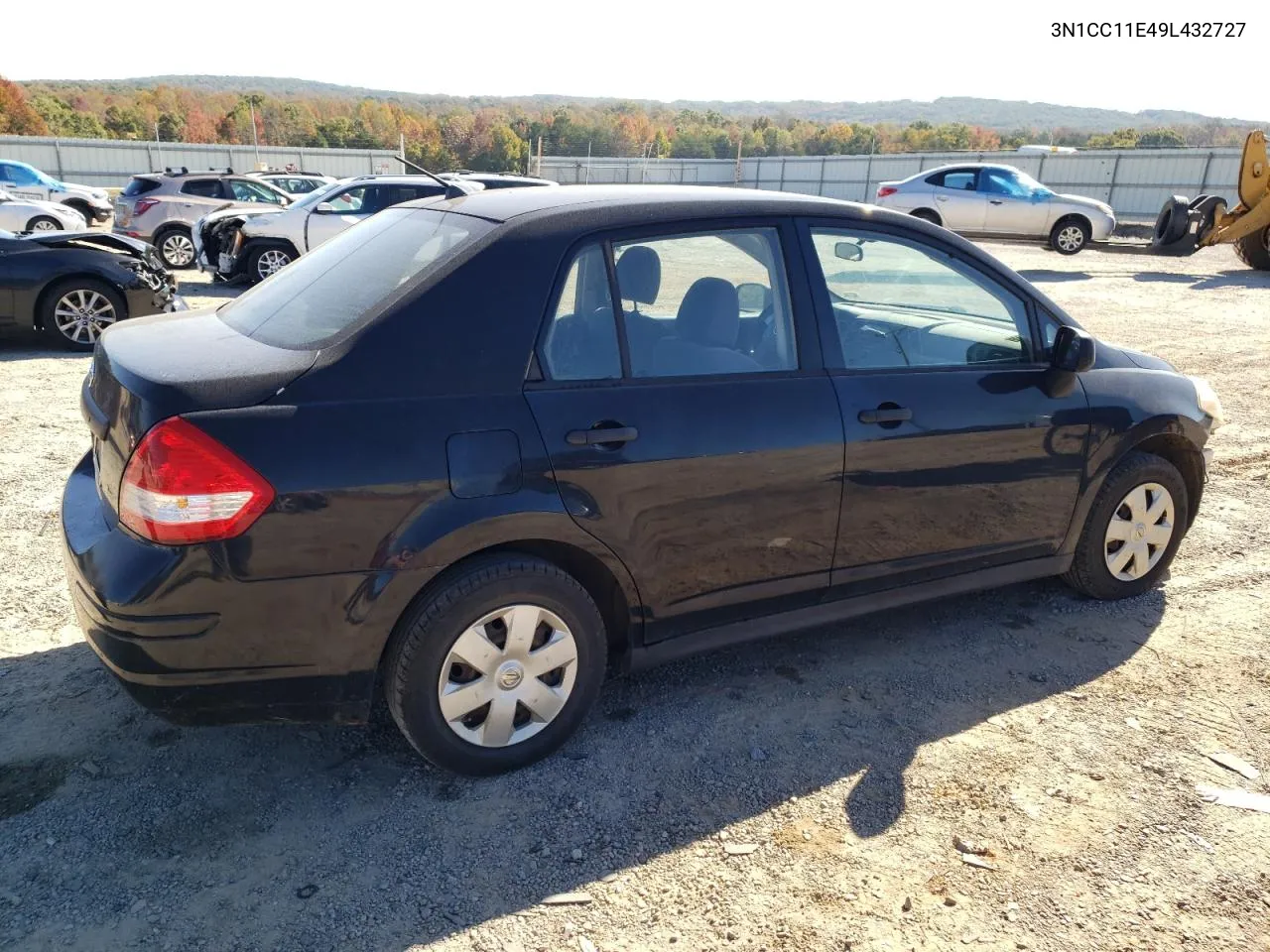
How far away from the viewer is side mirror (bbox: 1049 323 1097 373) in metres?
3.70

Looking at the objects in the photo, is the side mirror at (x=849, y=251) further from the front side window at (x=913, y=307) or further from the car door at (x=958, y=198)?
the car door at (x=958, y=198)

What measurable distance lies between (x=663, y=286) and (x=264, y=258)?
38.2 feet

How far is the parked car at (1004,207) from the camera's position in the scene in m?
19.0

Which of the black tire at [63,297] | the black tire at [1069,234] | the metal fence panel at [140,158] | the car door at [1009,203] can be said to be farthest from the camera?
the metal fence panel at [140,158]

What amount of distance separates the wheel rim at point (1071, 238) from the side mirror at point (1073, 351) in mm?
17679

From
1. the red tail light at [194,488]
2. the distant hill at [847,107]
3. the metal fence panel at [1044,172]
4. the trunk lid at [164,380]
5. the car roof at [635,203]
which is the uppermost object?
the distant hill at [847,107]

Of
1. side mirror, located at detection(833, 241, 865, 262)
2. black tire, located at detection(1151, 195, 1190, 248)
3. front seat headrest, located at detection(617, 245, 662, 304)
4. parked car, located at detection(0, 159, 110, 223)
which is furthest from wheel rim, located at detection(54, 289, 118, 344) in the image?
black tire, located at detection(1151, 195, 1190, 248)

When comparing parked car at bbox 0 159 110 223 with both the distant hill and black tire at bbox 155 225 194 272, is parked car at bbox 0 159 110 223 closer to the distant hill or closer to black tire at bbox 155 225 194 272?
black tire at bbox 155 225 194 272

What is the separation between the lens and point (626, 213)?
312cm

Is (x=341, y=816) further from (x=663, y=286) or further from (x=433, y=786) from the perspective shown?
(x=663, y=286)

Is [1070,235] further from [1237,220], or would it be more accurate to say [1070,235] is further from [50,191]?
[50,191]

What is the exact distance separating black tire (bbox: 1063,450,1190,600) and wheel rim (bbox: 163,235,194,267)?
615 inches

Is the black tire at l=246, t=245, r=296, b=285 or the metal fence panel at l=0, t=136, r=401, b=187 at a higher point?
the metal fence panel at l=0, t=136, r=401, b=187

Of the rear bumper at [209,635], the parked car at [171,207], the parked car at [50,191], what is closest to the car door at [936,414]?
the rear bumper at [209,635]
